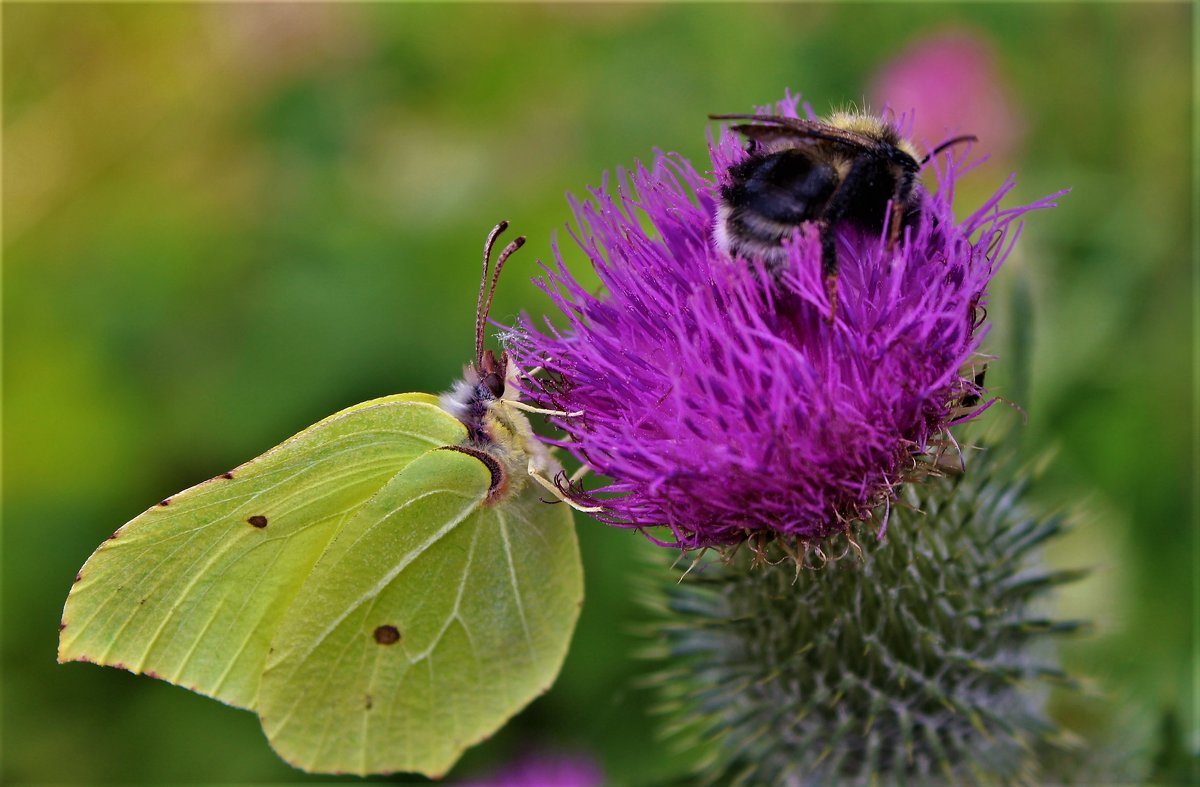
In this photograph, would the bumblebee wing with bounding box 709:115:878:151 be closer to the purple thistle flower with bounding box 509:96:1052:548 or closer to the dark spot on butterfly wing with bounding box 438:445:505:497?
the purple thistle flower with bounding box 509:96:1052:548

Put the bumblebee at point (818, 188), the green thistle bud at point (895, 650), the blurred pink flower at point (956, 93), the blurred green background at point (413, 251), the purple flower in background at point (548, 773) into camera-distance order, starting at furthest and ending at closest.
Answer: the blurred pink flower at point (956, 93), the purple flower in background at point (548, 773), the blurred green background at point (413, 251), the green thistle bud at point (895, 650), the bumblebee at point (818, 188)

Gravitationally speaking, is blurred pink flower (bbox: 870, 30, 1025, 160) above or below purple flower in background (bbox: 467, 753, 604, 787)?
above

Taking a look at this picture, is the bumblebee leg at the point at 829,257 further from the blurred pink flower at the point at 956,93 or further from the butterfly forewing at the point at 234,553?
the blurred pink flower at the point at 956,93

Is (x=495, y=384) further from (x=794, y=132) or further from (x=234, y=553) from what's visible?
(x=794, y=132)

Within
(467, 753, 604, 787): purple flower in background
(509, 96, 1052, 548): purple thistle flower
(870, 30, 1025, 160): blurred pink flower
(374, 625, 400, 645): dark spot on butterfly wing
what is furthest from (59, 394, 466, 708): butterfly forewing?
(870, 30, 1025, 160): blurred pink flower

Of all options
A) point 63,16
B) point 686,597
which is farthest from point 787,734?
A: point 63,16

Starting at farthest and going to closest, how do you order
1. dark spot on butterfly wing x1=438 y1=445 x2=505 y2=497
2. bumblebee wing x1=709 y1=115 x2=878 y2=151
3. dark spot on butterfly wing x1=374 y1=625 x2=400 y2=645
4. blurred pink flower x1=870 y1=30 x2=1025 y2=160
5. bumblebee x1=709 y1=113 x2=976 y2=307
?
blurred pink flower x1=870 y1=30 x2=1025 y2=160 < dark spot on butterfly wing x1=374 y1=625 x2=400 y2=645 < dark spot on butterfly wing x1=438 y1=445 x2=505 y2=497 < bumblebee x1=709 y1=113 x2=976 y2=307 < bumblebee wing x1=709 y1=115 x2=878 y2=151

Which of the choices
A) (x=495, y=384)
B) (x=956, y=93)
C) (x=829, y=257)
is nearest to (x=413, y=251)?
(x=495, y=384)

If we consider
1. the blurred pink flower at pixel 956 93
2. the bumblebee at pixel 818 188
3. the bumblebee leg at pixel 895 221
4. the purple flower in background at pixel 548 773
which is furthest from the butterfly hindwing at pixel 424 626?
the blurred pink flower at pixel 956 93
